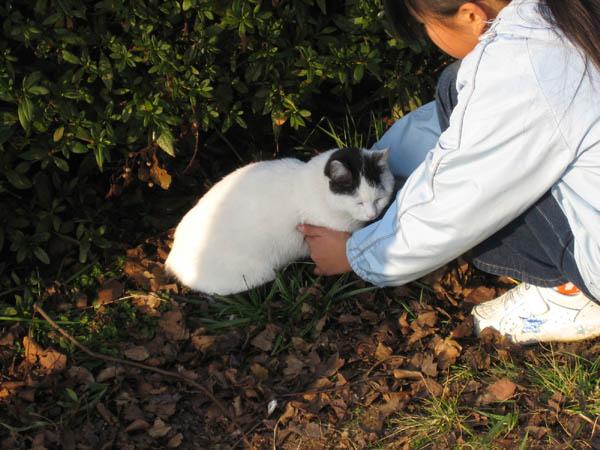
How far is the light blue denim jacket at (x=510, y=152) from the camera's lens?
1.98 meters

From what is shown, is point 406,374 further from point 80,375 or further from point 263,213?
point 80,375

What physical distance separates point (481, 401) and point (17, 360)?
188 cm

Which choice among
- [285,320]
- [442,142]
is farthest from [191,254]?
[442,142]

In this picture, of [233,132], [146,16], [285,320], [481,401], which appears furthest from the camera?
[233,132]

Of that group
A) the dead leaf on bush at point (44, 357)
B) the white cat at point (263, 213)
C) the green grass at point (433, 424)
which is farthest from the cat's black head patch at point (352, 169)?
the dead leaf on bush at point (44, 357)

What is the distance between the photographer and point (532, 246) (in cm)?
254

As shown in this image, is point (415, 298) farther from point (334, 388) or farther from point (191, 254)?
point (191, 254)

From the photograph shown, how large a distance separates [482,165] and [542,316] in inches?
35.8

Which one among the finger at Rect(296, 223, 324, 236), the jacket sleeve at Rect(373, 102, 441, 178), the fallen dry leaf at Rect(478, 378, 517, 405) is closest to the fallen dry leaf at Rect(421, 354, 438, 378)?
the fallen dry leaf at Rect(478, 378, 517, 405)

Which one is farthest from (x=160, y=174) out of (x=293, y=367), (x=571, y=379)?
(x=571, y=379)

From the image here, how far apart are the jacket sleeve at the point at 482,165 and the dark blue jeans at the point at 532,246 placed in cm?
18

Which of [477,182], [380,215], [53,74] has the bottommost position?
[380,215]

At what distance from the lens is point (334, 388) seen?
2627 millimetres

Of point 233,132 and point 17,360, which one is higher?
point 233,132
